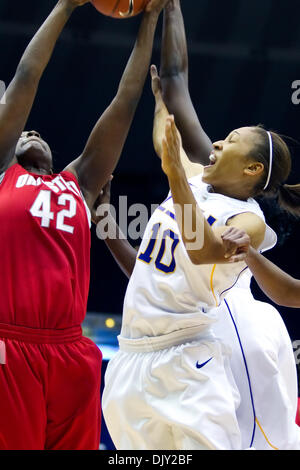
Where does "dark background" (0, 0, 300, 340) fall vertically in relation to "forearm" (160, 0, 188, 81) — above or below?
below

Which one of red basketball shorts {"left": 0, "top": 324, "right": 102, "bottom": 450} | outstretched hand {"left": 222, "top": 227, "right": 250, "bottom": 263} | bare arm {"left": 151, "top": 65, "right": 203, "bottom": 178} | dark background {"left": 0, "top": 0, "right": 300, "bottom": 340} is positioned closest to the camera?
outstretched hand {"left": 222, "top": 227, "right": 250, "bottom": 263}

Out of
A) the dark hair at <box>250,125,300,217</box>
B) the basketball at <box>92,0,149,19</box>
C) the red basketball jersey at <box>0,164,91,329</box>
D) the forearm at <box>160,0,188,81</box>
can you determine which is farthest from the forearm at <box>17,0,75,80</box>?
the dark hair at <box>250,125,300,217</box>

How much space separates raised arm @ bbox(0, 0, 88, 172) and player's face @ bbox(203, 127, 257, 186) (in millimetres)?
782

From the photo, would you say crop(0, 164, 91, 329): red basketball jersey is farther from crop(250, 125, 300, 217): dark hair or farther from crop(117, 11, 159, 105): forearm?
crop(250, 125, 300, 217): dark hair

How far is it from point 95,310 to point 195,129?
4.87 m

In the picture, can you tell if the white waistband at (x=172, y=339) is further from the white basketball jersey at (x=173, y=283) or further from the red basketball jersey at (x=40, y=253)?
the red basketball jersey at (x=40, y=253)

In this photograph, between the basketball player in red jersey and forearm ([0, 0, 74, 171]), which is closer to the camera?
the basketball player in red jersey

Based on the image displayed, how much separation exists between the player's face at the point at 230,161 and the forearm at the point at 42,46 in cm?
81

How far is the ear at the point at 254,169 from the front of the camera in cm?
293

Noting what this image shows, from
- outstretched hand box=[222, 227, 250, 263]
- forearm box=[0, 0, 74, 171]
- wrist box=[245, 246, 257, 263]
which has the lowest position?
wrist box=[245, 246, 257, 263]

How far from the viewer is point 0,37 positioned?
20.7ft

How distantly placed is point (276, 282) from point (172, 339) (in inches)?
23.1

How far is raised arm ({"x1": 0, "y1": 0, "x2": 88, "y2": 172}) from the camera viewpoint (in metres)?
2.92
